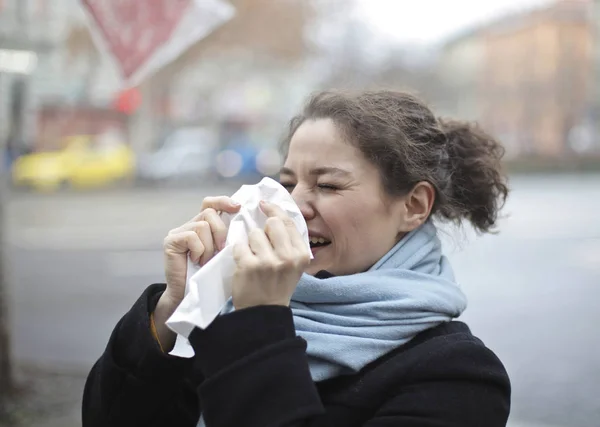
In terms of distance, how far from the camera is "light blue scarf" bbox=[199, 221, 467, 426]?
1515 millimetres

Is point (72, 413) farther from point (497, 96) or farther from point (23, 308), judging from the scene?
point (497, 96)

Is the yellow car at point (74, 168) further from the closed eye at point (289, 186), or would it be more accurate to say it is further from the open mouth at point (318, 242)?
the open mouth at point (318, 242)

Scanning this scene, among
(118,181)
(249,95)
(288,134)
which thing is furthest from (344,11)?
(288,134)

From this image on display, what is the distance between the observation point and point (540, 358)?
20.8 ft

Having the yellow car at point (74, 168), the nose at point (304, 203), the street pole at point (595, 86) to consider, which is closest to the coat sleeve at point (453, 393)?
the nose at point (304, 203)

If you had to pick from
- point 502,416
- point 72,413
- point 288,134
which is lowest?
point 72,413

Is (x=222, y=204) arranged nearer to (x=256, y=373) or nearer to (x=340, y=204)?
(x=340, y=204)

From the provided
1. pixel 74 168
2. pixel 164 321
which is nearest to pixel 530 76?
pixel 74 168

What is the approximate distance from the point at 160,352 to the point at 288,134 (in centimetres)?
70

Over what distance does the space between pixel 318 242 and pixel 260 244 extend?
35cm

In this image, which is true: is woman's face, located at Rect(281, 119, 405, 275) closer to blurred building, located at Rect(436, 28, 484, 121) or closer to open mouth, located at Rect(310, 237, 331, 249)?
open mouth, located at Rect(310, 237, 331, 249)

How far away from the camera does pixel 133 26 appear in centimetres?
278

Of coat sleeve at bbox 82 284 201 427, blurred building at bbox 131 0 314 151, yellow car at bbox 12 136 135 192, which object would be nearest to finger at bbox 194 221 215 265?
coat sleeve at bbox 82 284 201 427

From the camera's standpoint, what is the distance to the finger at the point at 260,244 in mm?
1325
